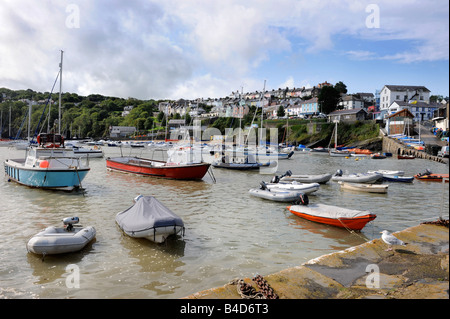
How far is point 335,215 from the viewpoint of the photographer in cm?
1289

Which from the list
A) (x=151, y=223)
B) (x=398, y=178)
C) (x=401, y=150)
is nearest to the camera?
(x=151, y=223)

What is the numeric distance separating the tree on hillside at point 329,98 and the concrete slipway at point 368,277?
324 ft

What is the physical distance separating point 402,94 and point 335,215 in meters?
99.0

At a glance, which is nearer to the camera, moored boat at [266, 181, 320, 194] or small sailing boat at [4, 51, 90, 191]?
moored boat at [266, 181, 320, 194]

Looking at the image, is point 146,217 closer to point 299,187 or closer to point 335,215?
point 335,215

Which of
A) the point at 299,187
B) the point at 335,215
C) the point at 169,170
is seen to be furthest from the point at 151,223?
the point at 169,170

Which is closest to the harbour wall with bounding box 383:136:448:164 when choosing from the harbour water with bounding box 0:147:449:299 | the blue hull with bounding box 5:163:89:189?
A: the harbour water with bounding box 0:147:449:299

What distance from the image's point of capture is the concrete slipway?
5.87 metres

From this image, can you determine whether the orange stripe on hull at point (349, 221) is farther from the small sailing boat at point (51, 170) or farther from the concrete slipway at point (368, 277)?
the small sailing boat at point (51, 170)

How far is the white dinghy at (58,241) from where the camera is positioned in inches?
Answer: 357

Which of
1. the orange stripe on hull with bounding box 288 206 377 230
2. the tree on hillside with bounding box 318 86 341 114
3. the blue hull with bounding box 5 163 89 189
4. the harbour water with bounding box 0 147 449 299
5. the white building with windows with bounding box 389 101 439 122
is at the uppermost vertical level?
the tree on hillside with bounding box 318 86 341 114

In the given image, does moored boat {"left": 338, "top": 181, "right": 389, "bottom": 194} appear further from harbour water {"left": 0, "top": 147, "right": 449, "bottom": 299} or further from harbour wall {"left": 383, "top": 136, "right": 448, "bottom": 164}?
Answer: harbour wall {"left": 383, "top": 136, "right": 448, "bottom": 164}

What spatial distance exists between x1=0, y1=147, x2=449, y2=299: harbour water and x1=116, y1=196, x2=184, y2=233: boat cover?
62cm
